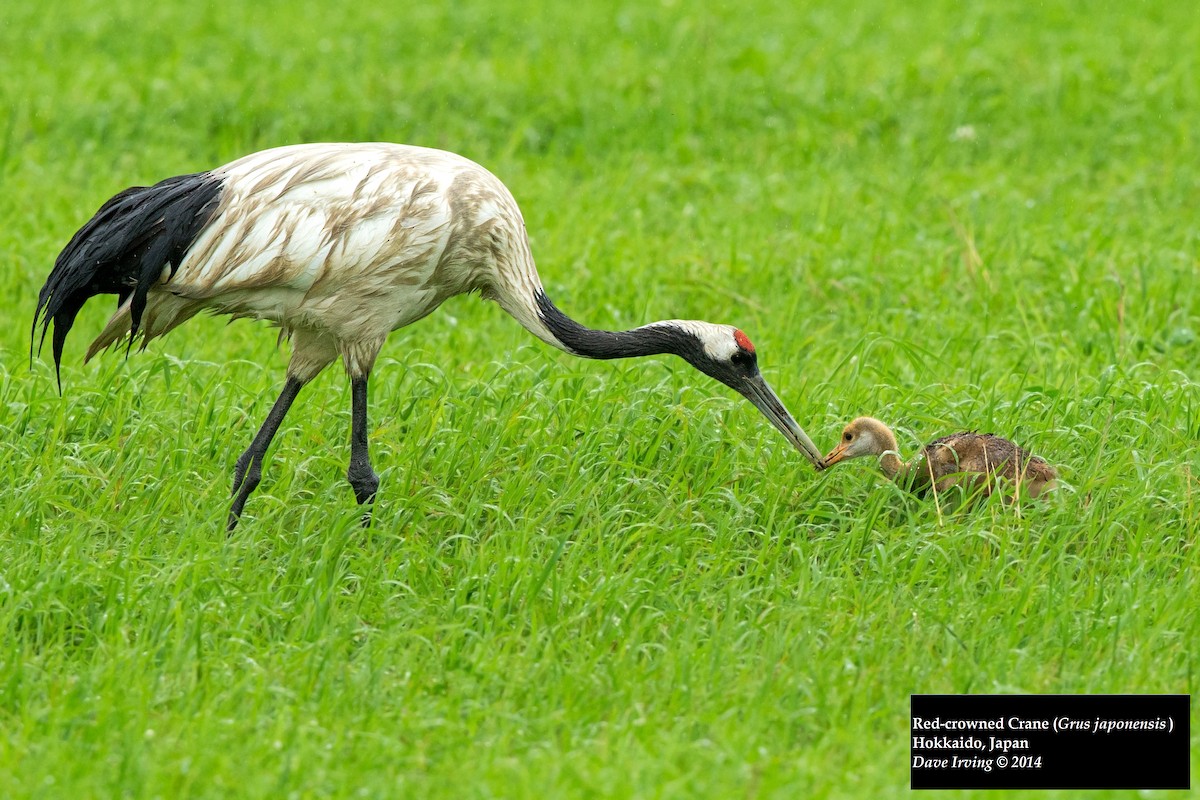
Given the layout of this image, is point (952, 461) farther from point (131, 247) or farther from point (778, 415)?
point (131, 247)

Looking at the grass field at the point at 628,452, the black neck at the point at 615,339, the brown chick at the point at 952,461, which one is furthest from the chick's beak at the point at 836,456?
the black neck at the point at 615,339

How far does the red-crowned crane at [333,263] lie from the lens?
5855 mm

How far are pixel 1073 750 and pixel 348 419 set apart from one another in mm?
3481

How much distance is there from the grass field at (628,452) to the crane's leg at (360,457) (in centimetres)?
14

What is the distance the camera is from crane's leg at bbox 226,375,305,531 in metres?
5.95

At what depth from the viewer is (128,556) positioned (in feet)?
17.8

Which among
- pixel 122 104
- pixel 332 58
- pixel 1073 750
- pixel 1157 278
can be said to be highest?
pixel 332 58

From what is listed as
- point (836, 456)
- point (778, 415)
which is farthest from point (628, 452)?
point (836, 456)

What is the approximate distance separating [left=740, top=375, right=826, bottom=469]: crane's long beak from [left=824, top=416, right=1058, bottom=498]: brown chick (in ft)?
0.30

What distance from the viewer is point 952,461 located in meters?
6.08

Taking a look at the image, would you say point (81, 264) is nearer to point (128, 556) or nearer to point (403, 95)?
point (128, 556)

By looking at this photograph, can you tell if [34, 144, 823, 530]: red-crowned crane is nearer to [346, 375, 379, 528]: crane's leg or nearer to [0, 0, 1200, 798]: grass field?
[346, 375, 379, 528]: crane's leg

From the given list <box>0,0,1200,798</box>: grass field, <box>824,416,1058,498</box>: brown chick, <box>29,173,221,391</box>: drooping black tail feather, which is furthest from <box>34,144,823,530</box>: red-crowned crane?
<box>0,0,1200,798</box>: grass field

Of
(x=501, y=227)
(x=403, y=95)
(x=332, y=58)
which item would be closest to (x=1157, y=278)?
(x=501, y=227)
